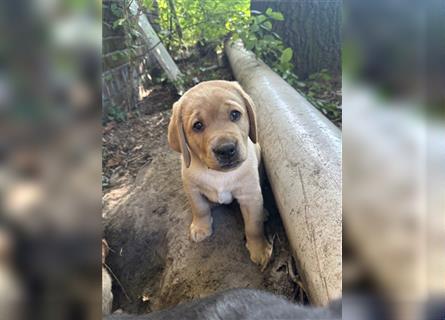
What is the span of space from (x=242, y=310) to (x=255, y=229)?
9.5 inches

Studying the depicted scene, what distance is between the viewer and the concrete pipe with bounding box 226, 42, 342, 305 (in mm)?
545

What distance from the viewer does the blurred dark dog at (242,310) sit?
48cm

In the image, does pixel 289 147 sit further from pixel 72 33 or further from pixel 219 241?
pixel 72 33

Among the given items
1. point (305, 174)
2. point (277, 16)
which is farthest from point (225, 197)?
point (277, 16)

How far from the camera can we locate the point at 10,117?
0.80 ft

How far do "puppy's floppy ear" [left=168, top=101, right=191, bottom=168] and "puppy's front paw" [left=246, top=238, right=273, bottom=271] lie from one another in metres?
0.22

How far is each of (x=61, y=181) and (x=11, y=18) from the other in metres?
0.10

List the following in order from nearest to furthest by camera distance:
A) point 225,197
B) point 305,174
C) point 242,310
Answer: point 242,310 < point 305,174 < point 225,197

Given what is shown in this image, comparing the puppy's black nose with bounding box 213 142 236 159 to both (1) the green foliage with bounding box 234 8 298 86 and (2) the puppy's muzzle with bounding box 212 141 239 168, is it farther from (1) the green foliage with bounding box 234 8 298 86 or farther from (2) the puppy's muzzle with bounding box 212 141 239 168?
(1) the green foliage with bounding box 234 8 298 86

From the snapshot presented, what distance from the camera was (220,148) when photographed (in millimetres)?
750

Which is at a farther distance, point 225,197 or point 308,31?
point 225,197

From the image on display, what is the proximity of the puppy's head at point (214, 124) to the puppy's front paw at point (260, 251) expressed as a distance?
152 millimetres

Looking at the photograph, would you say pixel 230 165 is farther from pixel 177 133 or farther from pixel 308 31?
pixel 308 31

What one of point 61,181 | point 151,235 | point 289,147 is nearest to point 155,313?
point 151,235
